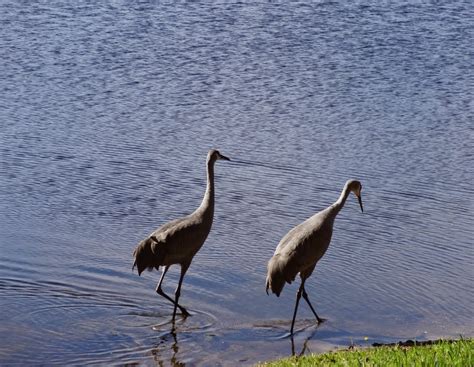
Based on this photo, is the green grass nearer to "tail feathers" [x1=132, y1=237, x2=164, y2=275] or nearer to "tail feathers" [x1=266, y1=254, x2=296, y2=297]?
"tail feathers" [x1=266, y1=254, x2=296, y2=297]

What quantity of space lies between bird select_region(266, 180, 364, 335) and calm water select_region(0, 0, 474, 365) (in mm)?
383

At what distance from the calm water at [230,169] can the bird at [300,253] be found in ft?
1.26

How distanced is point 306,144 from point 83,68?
5817 millimetres

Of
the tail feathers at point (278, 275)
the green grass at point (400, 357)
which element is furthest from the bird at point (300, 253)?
the green grass at point (400, 357)

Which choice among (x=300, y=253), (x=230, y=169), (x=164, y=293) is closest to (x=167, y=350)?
(x=164, y=293)

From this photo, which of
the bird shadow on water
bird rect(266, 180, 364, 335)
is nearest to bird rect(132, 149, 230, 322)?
the bird shadow on water

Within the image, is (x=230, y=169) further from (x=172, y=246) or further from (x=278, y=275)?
(x=278, y=275)

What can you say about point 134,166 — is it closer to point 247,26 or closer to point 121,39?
point 121,39

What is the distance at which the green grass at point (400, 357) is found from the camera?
7855 millimetres

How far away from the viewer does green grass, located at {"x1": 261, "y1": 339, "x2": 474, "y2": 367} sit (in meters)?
7.86

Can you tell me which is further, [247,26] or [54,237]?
[247,26]

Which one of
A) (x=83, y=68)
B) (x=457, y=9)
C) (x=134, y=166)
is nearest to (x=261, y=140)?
(x=134, y=166)

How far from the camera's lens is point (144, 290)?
11.4 meters

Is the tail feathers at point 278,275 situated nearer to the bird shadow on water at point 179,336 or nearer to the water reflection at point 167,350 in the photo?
the bird shadow on water at point 179,336
